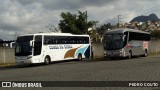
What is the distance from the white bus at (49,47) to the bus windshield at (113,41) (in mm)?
3326

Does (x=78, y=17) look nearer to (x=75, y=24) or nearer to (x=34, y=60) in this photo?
(x=75, y=24)

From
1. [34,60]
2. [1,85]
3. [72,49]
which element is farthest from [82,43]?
[1,85]

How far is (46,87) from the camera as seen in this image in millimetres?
13578

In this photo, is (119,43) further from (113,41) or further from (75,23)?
(75,23)

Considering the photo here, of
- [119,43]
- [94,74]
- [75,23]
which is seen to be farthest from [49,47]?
[75,23]

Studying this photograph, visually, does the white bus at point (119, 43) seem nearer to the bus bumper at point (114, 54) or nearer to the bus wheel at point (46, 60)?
the bus bumper at point (114, 54)

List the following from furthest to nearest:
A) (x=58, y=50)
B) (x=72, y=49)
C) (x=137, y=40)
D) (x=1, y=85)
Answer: (x=137, y=40), (x=72, y=49), (x=58, y=50), (x=1, y=85)

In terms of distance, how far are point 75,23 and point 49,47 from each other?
23.6m

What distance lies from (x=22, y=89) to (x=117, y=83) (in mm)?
3794

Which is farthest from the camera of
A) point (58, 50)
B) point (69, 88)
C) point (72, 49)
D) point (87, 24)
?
point (87, 24)

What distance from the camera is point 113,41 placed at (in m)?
36.7

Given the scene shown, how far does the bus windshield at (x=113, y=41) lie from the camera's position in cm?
3644

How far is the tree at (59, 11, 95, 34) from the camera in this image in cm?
5578

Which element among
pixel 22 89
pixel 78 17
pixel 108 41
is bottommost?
pixel 22 89
